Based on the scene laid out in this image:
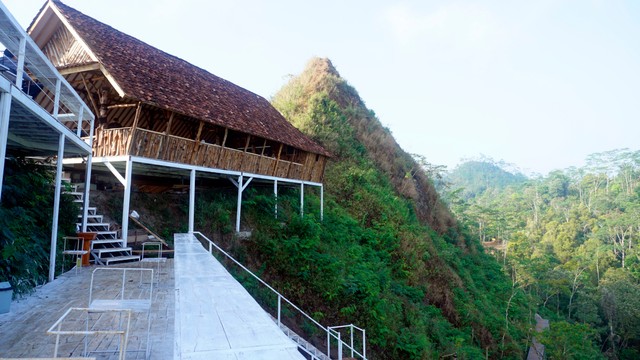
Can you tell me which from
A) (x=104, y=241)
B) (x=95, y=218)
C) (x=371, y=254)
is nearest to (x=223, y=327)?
(x=104, y=241)

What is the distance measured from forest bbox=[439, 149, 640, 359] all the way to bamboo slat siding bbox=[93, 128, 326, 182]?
1793cm

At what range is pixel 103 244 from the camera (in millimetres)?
10922

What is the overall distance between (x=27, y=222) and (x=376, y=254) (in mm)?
12729

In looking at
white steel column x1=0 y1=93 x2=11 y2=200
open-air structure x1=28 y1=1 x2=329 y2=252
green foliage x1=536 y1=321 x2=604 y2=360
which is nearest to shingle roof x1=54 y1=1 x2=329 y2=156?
open-air structure x1=28 y1=1 x2=329 y2=252

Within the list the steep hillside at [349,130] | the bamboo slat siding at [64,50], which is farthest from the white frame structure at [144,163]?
the steep hillside at [349,130]

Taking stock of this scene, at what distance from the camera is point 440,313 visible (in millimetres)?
16484

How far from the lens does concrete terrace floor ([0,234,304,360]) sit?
1.38 metres

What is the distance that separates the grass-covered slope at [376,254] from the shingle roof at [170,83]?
3340mm

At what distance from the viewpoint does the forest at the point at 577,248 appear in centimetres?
3450

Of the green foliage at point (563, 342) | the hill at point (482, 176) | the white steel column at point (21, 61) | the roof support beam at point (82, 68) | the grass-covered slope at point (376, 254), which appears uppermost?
the hill at point (482, 176)

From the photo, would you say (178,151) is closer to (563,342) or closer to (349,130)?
(349,130)

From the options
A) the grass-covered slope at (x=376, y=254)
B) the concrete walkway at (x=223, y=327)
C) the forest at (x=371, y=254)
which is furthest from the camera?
the grass-covered slope at (x=376, y=254)

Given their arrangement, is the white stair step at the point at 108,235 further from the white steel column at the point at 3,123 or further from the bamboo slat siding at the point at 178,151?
the white steel column at the point at 3,123

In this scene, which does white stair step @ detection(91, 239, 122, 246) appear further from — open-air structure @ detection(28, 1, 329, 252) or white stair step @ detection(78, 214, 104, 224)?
white stair step @ detection(78, 214, 104, 224)
